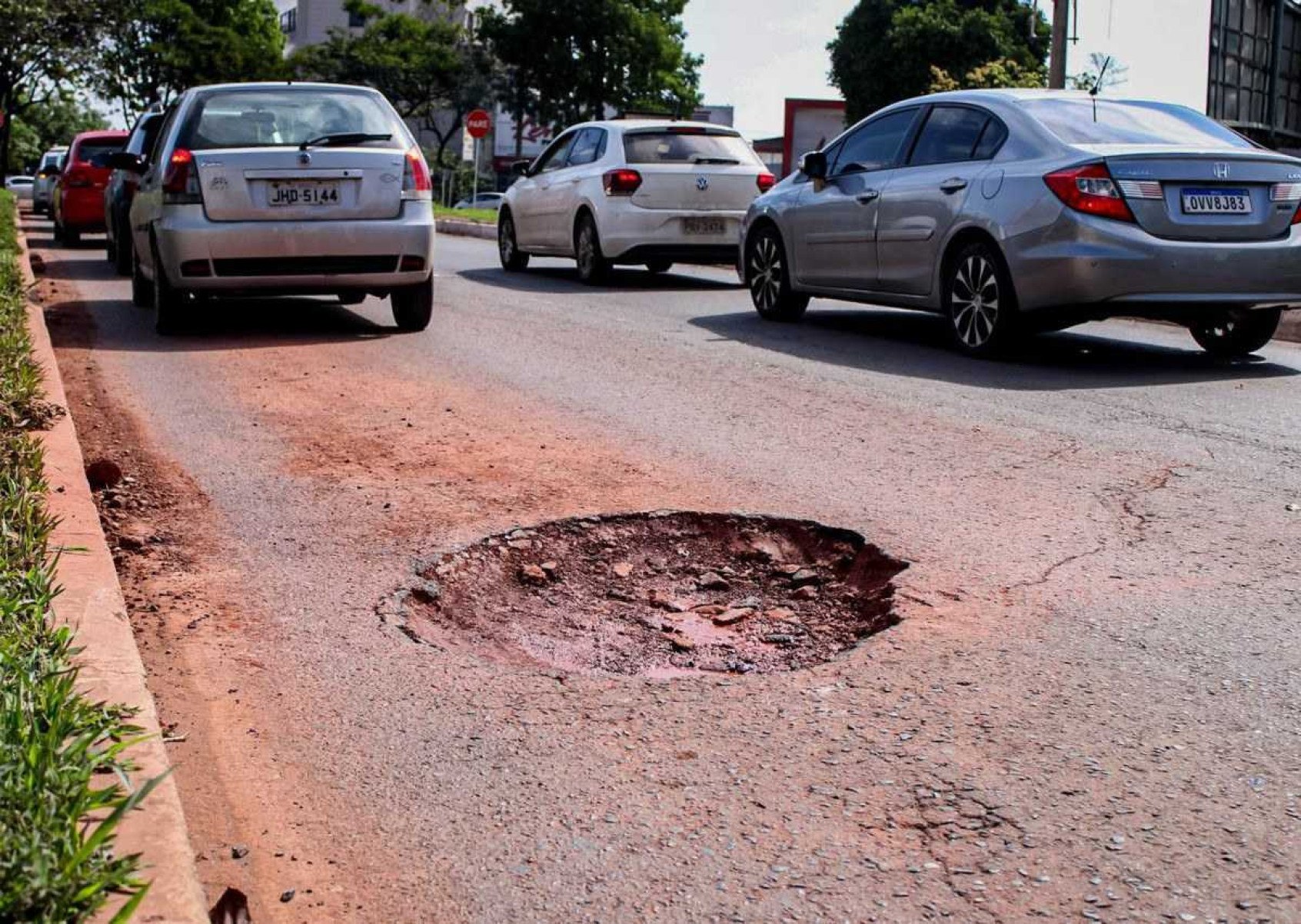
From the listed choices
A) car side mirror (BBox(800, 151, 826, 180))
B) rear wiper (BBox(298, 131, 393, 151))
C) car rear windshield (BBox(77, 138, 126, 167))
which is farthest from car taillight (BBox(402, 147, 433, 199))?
car rear windshield (BBox(77, 138, 126, 167))

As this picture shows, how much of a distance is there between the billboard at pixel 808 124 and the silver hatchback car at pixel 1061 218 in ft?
105

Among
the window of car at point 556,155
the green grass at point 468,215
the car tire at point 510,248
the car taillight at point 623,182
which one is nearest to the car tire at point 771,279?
the car taillight at point 623,182

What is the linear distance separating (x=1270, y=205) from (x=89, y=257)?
49.5 ft

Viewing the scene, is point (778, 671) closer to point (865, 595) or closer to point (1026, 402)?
point (865, 595)

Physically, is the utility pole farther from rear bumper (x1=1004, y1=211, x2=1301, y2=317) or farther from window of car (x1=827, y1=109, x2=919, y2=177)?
rear bumper (x1=1004, y1=211, x2=1301, y2=317)

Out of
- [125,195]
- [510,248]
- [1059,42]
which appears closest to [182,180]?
[125,195]

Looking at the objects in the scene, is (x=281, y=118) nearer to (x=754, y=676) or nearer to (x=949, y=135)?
(x=949, y=135)

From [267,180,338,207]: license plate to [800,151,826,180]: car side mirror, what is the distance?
10.4 ft

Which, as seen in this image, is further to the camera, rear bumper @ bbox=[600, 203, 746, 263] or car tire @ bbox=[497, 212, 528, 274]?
car tire @ bbox=[497, 212, 528, 274]

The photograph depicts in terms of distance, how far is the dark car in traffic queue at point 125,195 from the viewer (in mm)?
15195

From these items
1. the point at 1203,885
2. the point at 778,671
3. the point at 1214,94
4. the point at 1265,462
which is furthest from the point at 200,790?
the point at 1214,94

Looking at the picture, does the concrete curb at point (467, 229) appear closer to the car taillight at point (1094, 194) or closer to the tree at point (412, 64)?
the car taillight at point (1094, 194)

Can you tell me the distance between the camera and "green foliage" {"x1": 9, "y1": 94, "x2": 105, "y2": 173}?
11006 centimetres

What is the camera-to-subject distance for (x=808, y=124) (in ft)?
140
